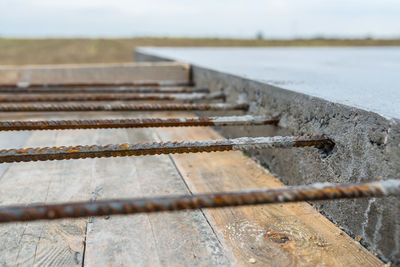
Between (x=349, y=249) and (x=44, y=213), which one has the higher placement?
(x=44, y=213)

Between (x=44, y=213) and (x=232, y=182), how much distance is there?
1157 millimetres

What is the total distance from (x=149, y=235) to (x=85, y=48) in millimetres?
22282

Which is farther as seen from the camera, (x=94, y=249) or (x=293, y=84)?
(x=293, y=84)

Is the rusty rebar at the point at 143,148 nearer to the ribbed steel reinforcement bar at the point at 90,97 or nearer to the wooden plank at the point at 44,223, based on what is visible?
the wooden plank at the point at 44,223

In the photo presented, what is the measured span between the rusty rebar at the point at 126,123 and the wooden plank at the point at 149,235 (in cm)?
28

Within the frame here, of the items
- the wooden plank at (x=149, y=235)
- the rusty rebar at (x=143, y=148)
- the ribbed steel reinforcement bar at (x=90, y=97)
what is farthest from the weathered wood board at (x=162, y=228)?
the ribbed steel reinforcement bar at (x=90, y=97)

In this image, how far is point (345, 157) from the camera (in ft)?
4.29

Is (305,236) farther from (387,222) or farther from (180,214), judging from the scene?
(180,214)

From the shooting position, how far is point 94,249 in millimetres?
1159

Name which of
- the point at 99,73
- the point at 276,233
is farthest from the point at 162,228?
the point at 99,73

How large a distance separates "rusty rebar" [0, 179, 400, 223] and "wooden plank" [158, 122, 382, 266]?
0.35 meters

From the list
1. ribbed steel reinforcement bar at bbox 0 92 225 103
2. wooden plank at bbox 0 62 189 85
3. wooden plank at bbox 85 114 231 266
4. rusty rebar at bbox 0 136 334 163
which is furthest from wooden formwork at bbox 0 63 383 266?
wooden plank at bbox 0 62 189 85

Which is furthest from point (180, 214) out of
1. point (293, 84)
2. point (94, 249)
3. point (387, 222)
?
point (293, 84)

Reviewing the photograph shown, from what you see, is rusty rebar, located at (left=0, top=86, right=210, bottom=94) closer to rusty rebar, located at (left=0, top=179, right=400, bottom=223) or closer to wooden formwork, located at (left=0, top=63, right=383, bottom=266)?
wooden formwork, located at (left=0, top=63, right=383, bottom=266)
